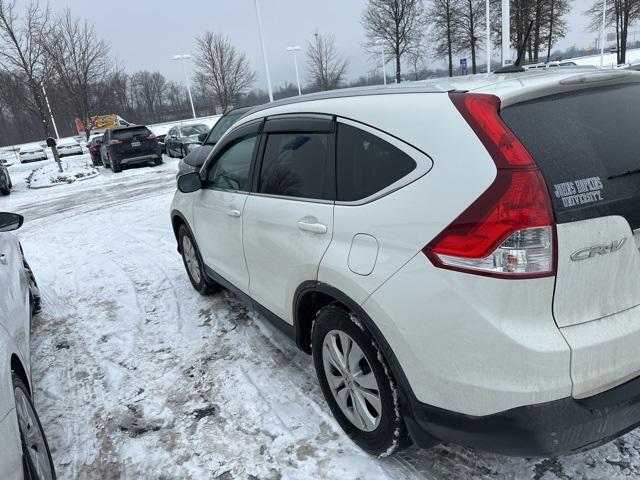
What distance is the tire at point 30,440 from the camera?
2080 millimetres

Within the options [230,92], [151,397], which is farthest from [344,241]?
[230,92]

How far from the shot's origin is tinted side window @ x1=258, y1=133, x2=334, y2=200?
2.61 meters

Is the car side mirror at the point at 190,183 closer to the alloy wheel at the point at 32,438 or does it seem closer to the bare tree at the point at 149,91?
the alloy wheel at the point at 32,438

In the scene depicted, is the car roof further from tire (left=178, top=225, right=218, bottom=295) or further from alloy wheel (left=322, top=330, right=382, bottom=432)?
tire (left=178, top=225, right=218, bottom=295)

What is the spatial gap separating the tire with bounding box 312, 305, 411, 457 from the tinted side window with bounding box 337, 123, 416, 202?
0.62 m

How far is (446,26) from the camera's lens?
35938 mm

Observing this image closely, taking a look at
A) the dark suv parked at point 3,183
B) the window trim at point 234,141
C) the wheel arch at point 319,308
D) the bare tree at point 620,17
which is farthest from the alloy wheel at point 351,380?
the bare tree at point 620,17

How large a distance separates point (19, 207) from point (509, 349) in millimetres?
14730

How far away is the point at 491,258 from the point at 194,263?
3732 mm

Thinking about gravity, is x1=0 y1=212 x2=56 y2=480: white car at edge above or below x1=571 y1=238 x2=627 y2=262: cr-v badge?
below

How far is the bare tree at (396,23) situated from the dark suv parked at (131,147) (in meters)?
21.0

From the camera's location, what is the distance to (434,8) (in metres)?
35.5

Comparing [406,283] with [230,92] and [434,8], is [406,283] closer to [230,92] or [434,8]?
[434,8]

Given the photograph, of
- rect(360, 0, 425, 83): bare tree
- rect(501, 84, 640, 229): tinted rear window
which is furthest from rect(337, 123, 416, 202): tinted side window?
rect(360, 0, 425, 83): bare tree
